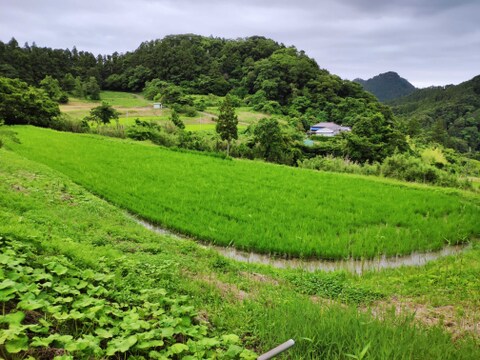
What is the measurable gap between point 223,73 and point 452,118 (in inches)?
1889

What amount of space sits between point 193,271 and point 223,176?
26.8 ft

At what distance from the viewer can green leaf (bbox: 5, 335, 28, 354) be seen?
1.93 m

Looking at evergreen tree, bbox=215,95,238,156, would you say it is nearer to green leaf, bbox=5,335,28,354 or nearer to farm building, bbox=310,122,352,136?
green leaf, bbox=5,335,28,354

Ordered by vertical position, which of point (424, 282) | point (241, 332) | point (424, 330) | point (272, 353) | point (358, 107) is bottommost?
point (424, 282)

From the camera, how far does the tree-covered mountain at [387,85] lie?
171m

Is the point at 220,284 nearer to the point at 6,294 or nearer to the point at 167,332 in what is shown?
the point at 167,332

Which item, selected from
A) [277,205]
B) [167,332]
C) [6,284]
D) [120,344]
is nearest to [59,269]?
[6,284]

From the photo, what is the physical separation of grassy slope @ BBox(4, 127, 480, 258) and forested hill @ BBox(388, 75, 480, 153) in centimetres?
3721

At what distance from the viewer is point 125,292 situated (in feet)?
10.9

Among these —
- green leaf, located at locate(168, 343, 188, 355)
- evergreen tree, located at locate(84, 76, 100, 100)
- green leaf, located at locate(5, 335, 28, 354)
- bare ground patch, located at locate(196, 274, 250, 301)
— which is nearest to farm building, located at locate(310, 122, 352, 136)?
evergreen tree, located at locate(84, 76, 100, 100)

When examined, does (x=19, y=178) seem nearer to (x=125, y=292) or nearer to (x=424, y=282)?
(x=125, y=292)

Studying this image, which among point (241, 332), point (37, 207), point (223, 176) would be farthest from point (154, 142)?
point (241, 332)

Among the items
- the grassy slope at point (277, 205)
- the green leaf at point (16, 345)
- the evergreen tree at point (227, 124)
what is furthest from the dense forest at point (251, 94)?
the green leaf at point (16, 345)

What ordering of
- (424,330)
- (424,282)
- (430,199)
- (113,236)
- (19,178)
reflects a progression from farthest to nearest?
(430,199), (19,178), (113,236), (424,282), (424,330)
